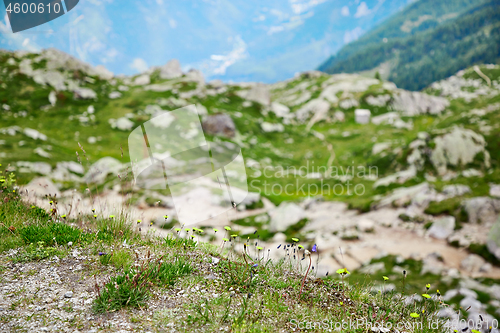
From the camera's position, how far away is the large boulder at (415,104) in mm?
115938

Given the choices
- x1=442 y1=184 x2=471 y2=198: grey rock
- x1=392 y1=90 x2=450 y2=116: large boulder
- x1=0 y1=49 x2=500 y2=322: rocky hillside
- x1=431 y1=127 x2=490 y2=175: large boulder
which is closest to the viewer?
x1=0 y1=49 x2=500 y2=322: rocky hillside

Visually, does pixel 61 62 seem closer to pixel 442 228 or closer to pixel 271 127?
pixel 271 127

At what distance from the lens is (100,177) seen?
1763 inches

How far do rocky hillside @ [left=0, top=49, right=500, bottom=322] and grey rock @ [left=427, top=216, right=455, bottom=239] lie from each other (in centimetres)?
8

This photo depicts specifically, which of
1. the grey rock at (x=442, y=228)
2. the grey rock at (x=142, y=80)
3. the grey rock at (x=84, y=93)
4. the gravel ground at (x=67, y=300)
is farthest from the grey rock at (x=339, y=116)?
the gravel ground at (x=67, y=300)

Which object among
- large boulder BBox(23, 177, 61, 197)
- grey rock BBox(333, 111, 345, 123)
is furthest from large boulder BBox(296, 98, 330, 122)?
large boulder BBox(23, 177, 61, 197)

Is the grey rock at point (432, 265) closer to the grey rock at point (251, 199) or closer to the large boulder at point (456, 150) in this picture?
the grey rock at point (251, 199)

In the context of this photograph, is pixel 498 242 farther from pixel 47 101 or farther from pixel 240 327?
pixel 47 101

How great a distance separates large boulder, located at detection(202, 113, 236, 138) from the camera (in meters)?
74.7

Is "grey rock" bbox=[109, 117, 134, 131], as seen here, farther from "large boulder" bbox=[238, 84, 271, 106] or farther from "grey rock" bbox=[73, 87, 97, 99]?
"large boulder" bbox=[238, 84, 271, 106]

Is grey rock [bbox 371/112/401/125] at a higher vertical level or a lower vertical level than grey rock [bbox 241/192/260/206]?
higher

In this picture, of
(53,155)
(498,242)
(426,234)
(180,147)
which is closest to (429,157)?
(426,234)

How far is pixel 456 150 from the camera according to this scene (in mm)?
47375

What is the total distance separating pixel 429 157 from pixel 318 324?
54670mm
